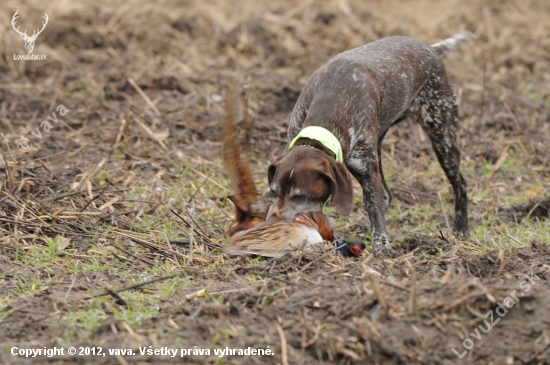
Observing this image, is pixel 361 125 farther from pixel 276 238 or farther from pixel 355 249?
pixel 276 238

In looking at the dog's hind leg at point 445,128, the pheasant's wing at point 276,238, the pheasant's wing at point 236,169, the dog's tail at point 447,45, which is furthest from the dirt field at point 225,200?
the dog's tail at point 447,45

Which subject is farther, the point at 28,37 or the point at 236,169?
the point at 28,37

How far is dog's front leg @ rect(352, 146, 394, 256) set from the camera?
5.54 meters

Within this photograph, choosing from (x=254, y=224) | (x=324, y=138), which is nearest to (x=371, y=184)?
(x=324, y=138)

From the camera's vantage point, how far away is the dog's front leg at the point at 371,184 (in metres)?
5.54

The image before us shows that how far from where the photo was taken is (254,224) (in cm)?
521

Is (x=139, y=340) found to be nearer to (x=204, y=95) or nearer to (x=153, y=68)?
(x=204, y=95)

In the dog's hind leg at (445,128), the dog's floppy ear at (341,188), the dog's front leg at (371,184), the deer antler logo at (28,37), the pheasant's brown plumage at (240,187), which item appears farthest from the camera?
the deer antler logo at (28,37)

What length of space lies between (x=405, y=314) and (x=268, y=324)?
70cm

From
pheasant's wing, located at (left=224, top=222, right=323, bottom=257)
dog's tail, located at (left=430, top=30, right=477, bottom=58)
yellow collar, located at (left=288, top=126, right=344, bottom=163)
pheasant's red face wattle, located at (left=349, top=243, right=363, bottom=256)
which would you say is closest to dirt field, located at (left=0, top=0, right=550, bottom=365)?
pheasant's wing, located at (left=224, top=222, right=323, bottom=257)

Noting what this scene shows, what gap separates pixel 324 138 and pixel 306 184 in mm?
411

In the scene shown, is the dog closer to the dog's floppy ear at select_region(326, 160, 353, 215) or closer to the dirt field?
the dog's floppy ear at select_region(326, 160, 353, 215)

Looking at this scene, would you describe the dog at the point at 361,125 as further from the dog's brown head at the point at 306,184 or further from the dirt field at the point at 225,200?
the dirt field at the point at 225,200

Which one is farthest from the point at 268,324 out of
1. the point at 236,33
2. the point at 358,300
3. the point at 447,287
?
the point at 236,33
